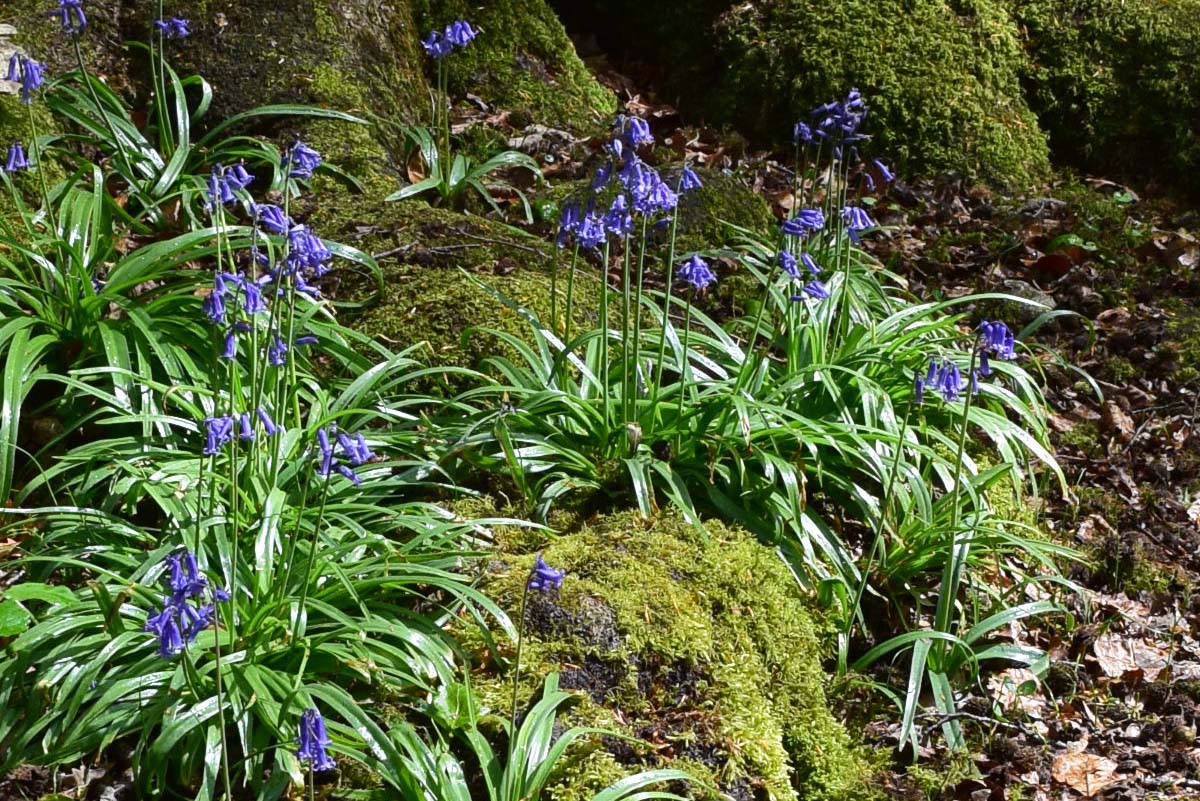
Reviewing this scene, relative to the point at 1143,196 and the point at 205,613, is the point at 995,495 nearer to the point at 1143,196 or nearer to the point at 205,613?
the point at 205,613

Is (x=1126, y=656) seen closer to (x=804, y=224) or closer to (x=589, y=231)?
(x=804, y=224)

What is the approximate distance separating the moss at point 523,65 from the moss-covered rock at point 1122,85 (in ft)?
8.57

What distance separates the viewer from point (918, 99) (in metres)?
6.94

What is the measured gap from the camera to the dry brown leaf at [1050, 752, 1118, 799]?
11.6ft

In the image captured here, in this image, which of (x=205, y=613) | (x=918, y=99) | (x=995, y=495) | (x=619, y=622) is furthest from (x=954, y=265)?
(x=205, y=613)

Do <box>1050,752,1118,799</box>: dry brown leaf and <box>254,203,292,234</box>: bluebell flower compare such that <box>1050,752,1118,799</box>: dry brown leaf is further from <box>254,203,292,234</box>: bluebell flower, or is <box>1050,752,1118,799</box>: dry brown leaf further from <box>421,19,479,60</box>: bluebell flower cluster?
<box>421,19,479,60</box>: bluebell flower cluster

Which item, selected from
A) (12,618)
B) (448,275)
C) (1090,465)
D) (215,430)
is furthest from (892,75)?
(12,618)

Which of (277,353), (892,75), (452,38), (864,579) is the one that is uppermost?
(892,75)

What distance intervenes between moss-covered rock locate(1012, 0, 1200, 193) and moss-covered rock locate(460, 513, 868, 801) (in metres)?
4.59

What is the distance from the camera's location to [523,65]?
6.93m

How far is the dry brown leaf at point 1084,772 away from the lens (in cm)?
355

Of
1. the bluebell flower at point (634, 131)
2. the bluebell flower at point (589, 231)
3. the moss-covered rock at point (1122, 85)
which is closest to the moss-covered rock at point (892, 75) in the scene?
the moss-covered rock at point (1122, 85)

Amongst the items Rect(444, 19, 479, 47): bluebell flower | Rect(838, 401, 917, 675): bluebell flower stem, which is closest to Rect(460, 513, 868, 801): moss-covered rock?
Rect(838, 401, 917, 675): bluebell flower stem

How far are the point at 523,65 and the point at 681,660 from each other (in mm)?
4442
